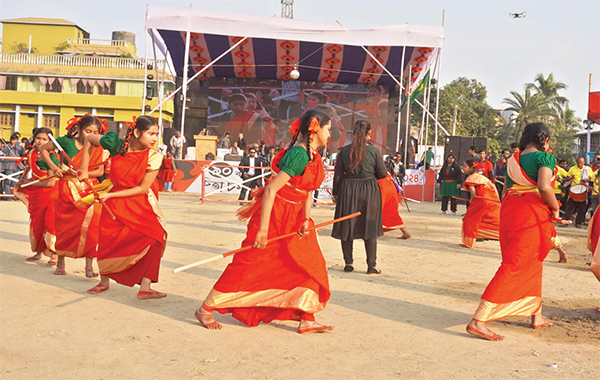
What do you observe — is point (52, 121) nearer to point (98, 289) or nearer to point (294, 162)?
point (98, 289)

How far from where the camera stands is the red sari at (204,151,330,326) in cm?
457

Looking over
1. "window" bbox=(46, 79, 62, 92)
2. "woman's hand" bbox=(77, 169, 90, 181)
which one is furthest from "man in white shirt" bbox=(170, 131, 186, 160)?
"window" bbox=(46, 79, 62, 92)

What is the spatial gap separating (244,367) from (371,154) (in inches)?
157

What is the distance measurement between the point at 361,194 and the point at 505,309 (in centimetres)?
287

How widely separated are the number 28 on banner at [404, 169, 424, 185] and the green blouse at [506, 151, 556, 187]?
1693 centimetres

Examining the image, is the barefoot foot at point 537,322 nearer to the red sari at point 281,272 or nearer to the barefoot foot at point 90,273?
the red sari at point 281,272

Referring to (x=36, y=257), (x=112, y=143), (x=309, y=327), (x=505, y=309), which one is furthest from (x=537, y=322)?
(x=36, y=257)

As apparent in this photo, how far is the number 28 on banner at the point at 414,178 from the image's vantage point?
859 inches

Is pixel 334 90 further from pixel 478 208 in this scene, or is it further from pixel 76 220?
pixel 76 220

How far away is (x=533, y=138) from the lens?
16.3ft

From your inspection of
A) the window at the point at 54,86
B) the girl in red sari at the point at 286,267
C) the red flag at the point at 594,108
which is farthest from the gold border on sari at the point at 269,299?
the window at the point at 54,86

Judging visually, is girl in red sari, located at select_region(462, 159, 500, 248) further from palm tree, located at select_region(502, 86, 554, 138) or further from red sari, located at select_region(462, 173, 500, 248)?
palm tree, located at select_region(502, 86, 554, 138)

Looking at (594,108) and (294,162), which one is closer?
(294,162)

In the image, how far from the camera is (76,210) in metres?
6.59
